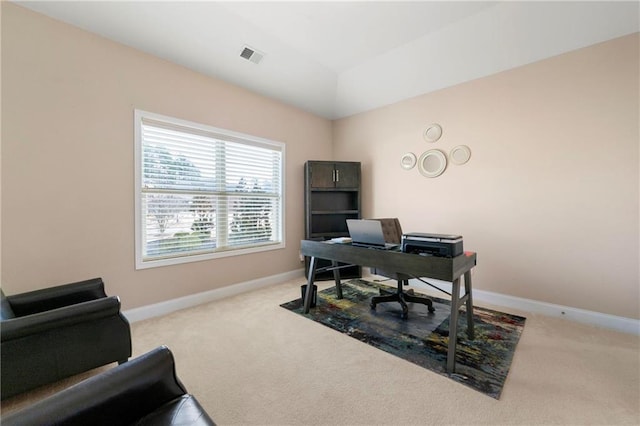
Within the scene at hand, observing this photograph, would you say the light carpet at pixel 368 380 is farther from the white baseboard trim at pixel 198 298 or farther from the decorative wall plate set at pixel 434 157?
the decorative wall plate set at pixel 434 157

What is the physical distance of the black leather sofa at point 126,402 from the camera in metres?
0.81

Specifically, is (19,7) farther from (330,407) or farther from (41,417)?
(330,407)

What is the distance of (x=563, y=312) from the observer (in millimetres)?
2596

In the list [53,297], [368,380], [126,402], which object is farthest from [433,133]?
[53,297]

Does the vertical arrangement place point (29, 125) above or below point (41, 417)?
above

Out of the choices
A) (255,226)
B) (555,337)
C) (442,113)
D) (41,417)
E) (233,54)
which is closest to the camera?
(41,417)

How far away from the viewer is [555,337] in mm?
2217

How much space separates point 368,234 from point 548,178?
79.9 inches

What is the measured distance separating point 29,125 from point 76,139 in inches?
10.9

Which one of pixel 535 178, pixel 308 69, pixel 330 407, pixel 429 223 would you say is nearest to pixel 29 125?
pixel 308 69

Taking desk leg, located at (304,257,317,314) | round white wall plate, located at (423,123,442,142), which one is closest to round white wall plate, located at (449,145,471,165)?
round white wall plate, located at (423,123,442,142)

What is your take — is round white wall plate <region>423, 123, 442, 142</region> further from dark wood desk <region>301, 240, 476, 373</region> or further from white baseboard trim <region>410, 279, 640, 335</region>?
white baseboard trim <region>410, 279, 640, 335</region>

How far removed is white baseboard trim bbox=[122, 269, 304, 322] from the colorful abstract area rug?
757mm

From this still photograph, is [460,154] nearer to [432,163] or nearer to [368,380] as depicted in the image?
[432,163]
